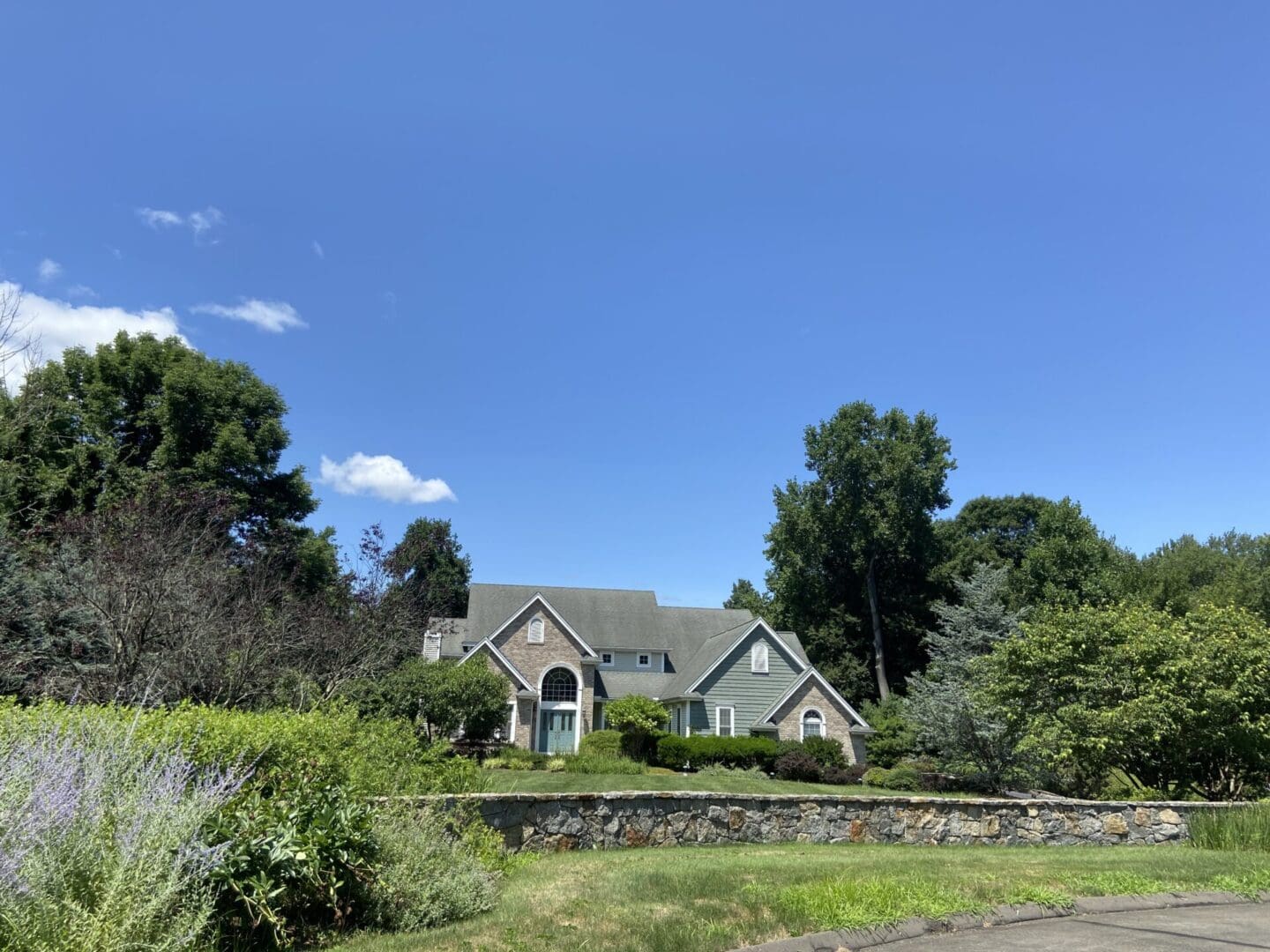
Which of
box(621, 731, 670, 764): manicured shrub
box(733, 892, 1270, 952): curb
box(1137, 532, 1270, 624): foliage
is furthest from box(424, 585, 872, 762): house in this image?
box(733, 892, 1270, 952): curb

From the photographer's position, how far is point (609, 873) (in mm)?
7508

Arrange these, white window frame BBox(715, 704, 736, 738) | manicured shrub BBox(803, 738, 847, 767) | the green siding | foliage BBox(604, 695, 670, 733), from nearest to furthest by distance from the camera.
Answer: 1. manicured shrub BBox(803, 738, 847, 767)
2. foliage BBox(604, 695, 670, 733)
3. white window frame BBox(715, 704, 736, 738)
4. the green siding

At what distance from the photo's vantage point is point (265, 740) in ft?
21.9

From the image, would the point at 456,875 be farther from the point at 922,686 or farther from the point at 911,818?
the point at 922,686

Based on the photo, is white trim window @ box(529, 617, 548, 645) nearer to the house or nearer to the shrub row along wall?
the house

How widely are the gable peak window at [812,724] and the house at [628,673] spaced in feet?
0.11

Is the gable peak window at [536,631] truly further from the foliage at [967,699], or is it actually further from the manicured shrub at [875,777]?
the foliage at [967,699]

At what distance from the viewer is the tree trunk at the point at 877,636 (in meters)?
43.2

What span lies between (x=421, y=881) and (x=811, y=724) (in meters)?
26.5

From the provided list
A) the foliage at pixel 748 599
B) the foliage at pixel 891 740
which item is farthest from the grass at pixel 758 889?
the foliage at pixel 748 599

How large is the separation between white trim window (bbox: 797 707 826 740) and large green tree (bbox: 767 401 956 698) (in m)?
14.4

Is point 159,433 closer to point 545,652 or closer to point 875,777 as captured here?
point 545,652

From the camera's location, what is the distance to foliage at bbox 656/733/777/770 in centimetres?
2669

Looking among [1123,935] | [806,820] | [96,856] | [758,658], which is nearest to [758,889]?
[1123,935]
